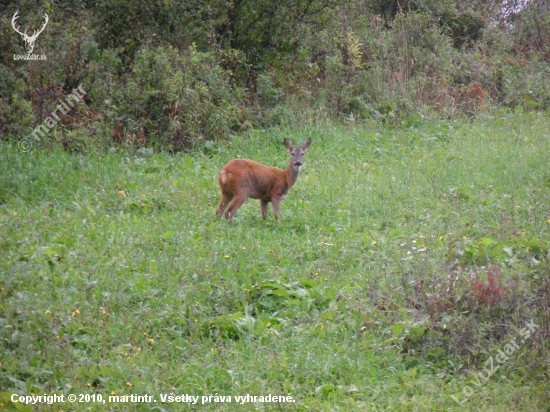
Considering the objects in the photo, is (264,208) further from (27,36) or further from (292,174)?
(27,36)

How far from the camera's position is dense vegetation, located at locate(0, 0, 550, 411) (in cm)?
577

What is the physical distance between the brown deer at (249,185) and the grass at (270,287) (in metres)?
0.24

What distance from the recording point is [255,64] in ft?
49.6

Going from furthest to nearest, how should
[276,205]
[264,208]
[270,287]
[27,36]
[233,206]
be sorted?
[27,36], [264,208], [276,205], [233,206], [270,287]

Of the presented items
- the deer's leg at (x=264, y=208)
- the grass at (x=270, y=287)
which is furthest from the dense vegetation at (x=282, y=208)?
the deer's leg at (x=264, y=208)

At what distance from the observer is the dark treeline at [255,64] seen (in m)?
12.1

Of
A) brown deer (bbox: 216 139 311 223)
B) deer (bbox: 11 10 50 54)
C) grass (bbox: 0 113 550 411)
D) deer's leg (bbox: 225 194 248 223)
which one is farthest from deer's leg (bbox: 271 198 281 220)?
deer (bbox: 11 10 50 54)

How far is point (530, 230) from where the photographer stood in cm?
852

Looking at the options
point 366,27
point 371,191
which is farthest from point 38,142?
point 366,27

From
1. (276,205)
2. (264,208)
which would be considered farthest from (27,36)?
(276,205)

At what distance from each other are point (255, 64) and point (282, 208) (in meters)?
5.76

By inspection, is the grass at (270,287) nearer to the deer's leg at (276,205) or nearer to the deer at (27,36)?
the deer's leg at (276,205)

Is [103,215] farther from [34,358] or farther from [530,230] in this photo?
[530,230]

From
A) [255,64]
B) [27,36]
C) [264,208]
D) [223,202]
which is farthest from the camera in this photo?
[255,64]
